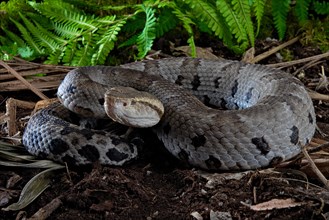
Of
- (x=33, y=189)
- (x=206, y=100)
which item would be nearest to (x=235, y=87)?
(x=206, y=100)

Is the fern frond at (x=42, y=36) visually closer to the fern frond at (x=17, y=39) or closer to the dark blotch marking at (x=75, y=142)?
the fern frond at (x=17, y=39)

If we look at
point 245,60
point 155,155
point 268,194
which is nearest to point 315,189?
point 268,194

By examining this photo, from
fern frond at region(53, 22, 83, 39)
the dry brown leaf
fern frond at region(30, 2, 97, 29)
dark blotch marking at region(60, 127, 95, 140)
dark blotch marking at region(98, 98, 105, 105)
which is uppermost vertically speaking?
fern frond at region(30, 2, 97, 29)

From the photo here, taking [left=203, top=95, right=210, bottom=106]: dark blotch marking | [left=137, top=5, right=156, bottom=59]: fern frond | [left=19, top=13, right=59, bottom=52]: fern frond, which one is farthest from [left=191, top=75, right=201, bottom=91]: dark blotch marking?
[left=19, top=13, right=59, bottom=52]: fern frond

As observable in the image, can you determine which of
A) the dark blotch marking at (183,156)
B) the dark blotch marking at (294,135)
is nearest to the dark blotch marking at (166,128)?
the dark blotch marking at (183,156)

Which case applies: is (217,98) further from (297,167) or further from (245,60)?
(297,167)

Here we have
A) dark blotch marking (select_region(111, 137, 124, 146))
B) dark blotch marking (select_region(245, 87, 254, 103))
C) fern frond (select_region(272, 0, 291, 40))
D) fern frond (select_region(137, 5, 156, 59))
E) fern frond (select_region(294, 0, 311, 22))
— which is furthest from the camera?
fern frond (select_region(294, 0, 311, 22))

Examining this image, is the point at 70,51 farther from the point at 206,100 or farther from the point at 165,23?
the point at 206,100

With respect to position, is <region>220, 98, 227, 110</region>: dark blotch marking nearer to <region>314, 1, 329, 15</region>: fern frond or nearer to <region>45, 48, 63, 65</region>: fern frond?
<region>45, 48, 63, 65</region>: fern frond
